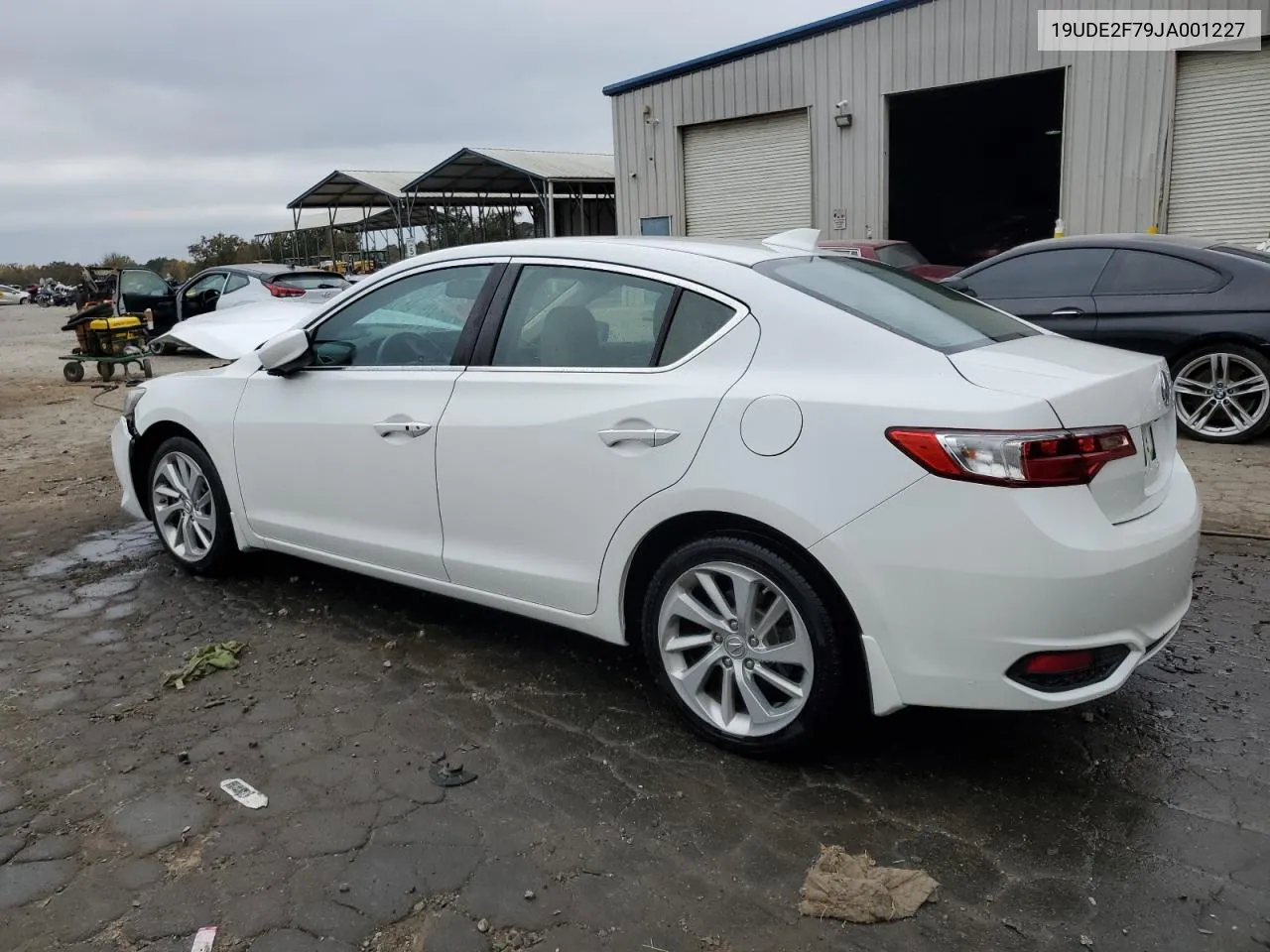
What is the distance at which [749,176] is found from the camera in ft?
56.0

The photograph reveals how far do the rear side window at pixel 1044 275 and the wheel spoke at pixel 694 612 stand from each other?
584cm

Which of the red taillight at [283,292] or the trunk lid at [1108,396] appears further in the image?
the red taillight at [283,292]

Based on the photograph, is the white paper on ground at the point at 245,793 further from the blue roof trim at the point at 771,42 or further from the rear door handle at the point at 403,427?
the blue roof trim at the point at 771,42

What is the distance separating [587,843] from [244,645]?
82.1 inches

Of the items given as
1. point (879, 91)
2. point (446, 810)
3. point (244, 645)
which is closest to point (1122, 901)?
point (446, 810)

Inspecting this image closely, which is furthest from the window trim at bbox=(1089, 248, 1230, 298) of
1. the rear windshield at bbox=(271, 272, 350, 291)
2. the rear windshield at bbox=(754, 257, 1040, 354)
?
the rear windshield at bbox=(271, 272, 350, 291)

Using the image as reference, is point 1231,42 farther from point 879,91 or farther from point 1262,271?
point 1262,271

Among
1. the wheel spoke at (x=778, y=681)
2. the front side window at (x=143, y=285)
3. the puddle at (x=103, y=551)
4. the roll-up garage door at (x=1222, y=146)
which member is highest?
the roll-up garage door at (x=1222, y=146)

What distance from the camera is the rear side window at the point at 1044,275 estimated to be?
7.66m

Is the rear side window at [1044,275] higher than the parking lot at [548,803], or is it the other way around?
the rear side window at [1044,275]

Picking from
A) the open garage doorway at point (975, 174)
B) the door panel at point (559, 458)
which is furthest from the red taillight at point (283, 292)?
the door panel at point (559, 458)

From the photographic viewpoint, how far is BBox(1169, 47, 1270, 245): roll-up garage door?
1214 cm

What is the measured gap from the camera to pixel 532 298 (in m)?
3.62

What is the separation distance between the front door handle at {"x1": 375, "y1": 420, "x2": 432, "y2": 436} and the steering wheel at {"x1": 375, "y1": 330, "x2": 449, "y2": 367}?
25cm
